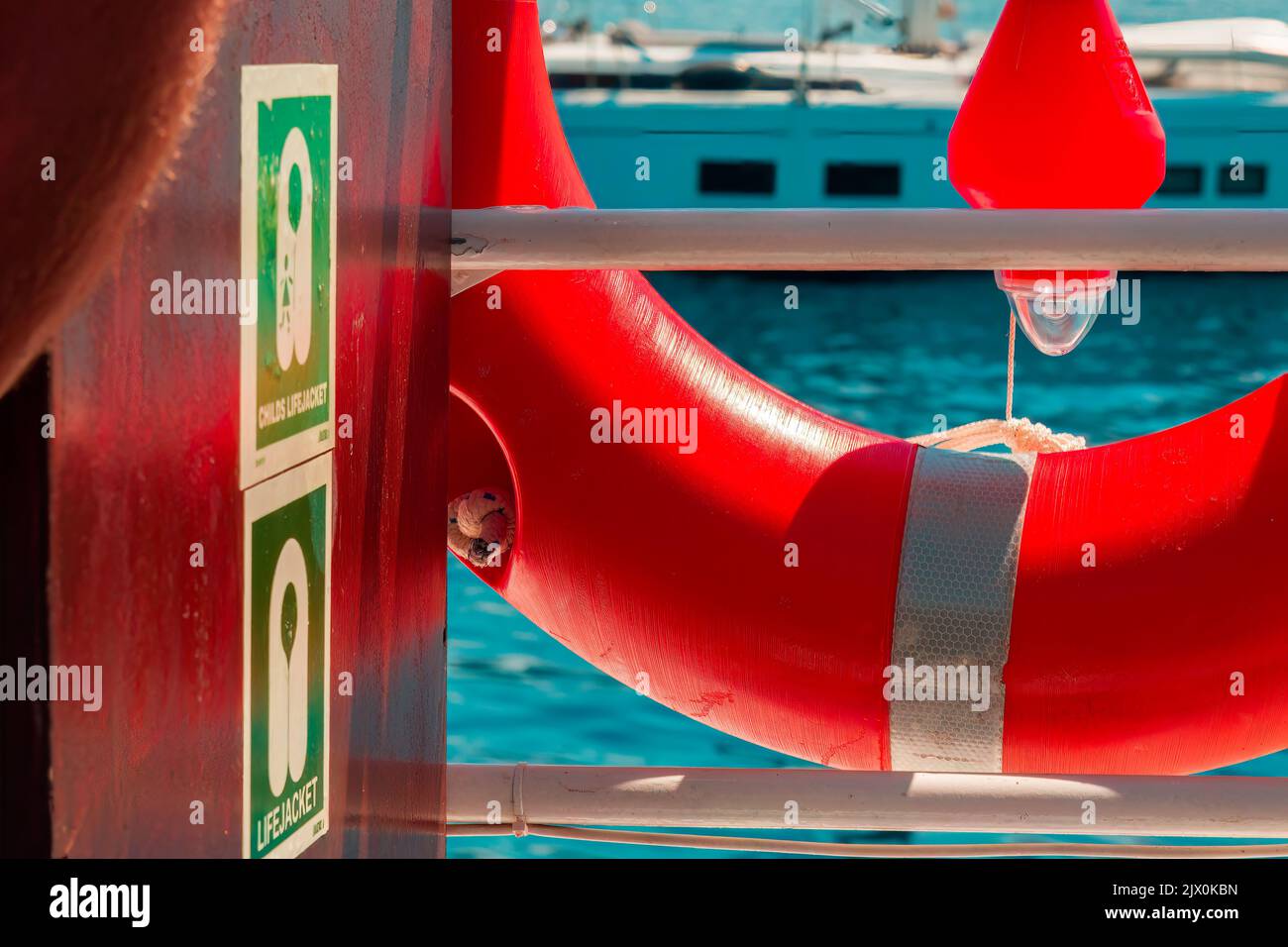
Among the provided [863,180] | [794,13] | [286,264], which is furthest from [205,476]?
[794,13]

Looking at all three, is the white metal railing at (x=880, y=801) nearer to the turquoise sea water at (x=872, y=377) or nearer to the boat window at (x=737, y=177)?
the turquoise sea water at (x=872, y=377)

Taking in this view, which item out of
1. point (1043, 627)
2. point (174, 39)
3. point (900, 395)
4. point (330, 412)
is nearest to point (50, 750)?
point (174, 39)

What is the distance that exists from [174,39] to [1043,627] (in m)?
0.90

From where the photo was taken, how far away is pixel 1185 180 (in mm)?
10383

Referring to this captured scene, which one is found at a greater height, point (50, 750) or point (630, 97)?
point (630, 97)

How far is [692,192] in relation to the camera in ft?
33.3

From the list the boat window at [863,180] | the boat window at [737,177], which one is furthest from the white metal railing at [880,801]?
the boat window at [863,180]

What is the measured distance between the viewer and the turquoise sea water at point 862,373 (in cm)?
524

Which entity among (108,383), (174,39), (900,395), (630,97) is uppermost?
(630,97)

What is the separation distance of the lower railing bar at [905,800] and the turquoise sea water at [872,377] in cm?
363

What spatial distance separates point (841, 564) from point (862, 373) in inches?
302

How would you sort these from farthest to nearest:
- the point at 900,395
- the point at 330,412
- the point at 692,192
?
the point at 692,192
the point at 900,395
the point at 330,412

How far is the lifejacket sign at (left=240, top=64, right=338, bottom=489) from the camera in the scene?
641mm
